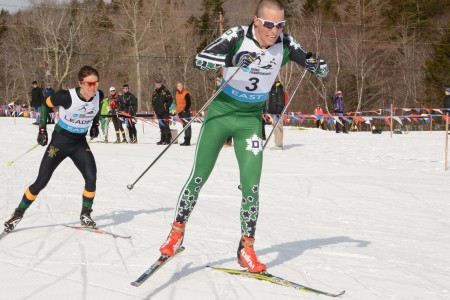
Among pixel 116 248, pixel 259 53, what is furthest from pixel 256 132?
pixel 116 248

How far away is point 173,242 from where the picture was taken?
4.46 metres

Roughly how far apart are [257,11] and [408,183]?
7055mm

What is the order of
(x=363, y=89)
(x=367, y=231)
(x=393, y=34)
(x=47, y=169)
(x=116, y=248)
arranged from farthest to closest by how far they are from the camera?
(x=393, y=34) < (x=363, y=89) < (x=367, y=231) < (x=47, y=169) < (x=116, y=248)

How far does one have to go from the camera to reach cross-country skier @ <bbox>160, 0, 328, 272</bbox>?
4.27 metres

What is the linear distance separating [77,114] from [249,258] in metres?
2.56

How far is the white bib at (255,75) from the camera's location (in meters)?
4.27

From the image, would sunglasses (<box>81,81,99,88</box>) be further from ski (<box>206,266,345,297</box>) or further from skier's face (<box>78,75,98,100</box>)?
ski (<box>206,266,345,297</box>)

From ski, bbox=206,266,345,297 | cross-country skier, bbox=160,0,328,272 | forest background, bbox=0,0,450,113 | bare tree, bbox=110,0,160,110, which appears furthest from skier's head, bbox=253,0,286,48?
forest background, bbox=0,0,450,113

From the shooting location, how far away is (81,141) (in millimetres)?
6137

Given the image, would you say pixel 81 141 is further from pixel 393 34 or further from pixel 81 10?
pixel 393 34

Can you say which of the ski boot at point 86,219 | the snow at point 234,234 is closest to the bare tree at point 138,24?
the snow at point 234,234

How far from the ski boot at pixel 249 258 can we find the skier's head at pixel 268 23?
1509 millimetres

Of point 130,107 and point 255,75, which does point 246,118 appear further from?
point 130,107

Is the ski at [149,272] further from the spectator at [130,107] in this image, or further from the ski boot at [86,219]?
the spectator at [130,107]
